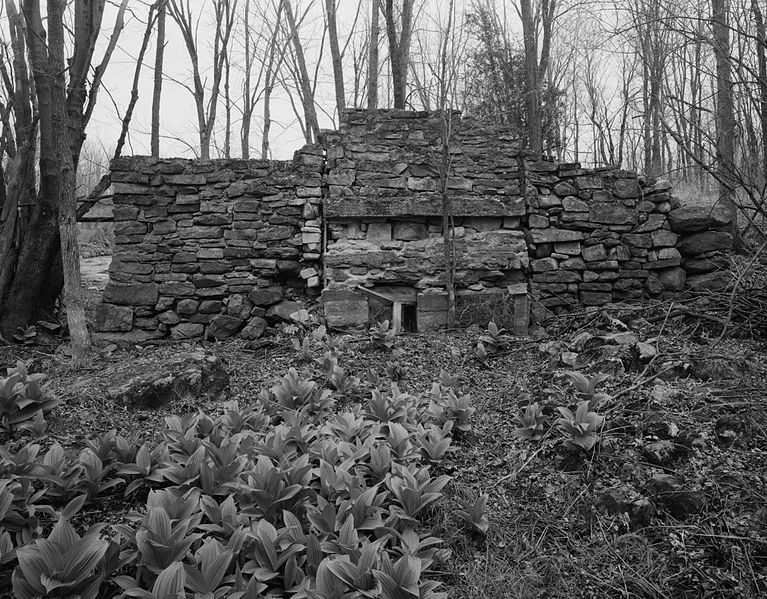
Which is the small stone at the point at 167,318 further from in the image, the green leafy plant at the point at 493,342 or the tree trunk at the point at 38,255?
the green leafy plant at the point at 493,342

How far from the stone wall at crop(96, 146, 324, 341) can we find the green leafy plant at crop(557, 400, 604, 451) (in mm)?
3673

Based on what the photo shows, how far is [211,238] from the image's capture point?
5.91m

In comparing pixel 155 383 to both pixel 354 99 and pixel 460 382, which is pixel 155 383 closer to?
pixel 460 382

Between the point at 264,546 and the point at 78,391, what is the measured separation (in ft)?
8.65

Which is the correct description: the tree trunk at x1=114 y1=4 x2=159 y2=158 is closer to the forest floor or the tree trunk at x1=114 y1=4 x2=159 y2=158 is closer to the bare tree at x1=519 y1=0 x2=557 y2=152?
the forest floor

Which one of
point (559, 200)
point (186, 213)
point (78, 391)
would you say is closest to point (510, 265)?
point (559, 200)

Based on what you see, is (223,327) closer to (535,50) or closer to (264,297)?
(264,297)

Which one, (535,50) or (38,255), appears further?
(535,50)

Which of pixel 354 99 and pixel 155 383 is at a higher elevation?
pixel 354 99

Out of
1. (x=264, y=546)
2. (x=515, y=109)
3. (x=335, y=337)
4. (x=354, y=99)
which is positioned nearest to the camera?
(x=264, y=546)

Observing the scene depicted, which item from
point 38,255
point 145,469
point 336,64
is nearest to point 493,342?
point 145,469

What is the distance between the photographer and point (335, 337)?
5293mm

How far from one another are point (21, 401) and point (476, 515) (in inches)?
118

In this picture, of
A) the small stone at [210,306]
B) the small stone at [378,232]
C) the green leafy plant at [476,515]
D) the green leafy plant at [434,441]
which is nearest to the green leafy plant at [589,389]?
the green leafy plant at [434,441]
